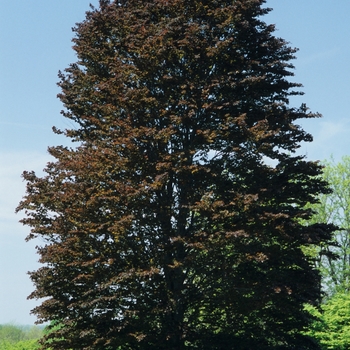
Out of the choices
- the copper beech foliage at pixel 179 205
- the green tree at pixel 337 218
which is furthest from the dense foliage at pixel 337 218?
the copper beech foliage at pixel 179 205

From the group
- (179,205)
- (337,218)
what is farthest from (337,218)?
(179,205)

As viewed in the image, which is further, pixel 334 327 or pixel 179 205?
pixel 334 327

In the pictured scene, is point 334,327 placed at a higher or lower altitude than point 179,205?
lower

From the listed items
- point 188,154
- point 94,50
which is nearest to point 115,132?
point 188,154

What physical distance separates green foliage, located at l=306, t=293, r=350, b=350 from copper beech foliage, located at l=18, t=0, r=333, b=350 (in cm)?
690

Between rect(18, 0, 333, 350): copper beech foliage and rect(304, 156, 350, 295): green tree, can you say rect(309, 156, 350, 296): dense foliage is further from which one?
rect(18, 0, 333, 350): copper beech foliage

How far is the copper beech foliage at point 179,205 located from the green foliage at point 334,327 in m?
6.90

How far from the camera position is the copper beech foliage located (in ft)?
49.1

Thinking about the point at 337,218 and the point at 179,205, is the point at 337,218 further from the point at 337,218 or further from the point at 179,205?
the point at 179,205

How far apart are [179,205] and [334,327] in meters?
12.6

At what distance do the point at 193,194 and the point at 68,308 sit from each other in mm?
5124

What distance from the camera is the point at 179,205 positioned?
15477mm

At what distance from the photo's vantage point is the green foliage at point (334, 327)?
22750mm

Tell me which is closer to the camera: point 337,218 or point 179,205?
point 179,205
